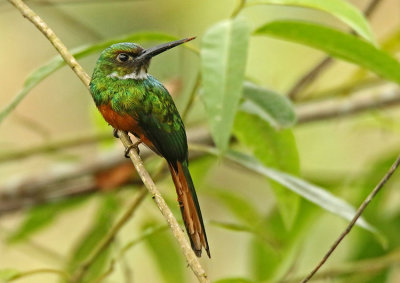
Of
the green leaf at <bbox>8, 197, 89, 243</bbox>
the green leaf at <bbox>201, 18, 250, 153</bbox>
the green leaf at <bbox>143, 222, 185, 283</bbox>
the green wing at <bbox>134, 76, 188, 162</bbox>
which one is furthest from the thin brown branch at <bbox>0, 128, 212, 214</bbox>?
the green wing at <bbox>134, 76, 188, 162</bbox>

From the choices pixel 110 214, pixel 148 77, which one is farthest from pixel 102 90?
pixel 110 214

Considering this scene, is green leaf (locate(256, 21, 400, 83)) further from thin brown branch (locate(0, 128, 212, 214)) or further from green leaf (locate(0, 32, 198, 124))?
thin brown branch (locate(0, 128, 212, 214))

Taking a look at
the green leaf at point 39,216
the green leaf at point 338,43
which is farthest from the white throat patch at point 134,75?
the green leaf at point 39,216

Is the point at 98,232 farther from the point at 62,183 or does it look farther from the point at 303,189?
the point at 303,189

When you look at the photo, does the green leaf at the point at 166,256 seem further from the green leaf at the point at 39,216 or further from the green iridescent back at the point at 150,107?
the green iridescent back at the point at 150,107

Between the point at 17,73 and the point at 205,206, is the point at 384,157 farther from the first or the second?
the point at 17,73
